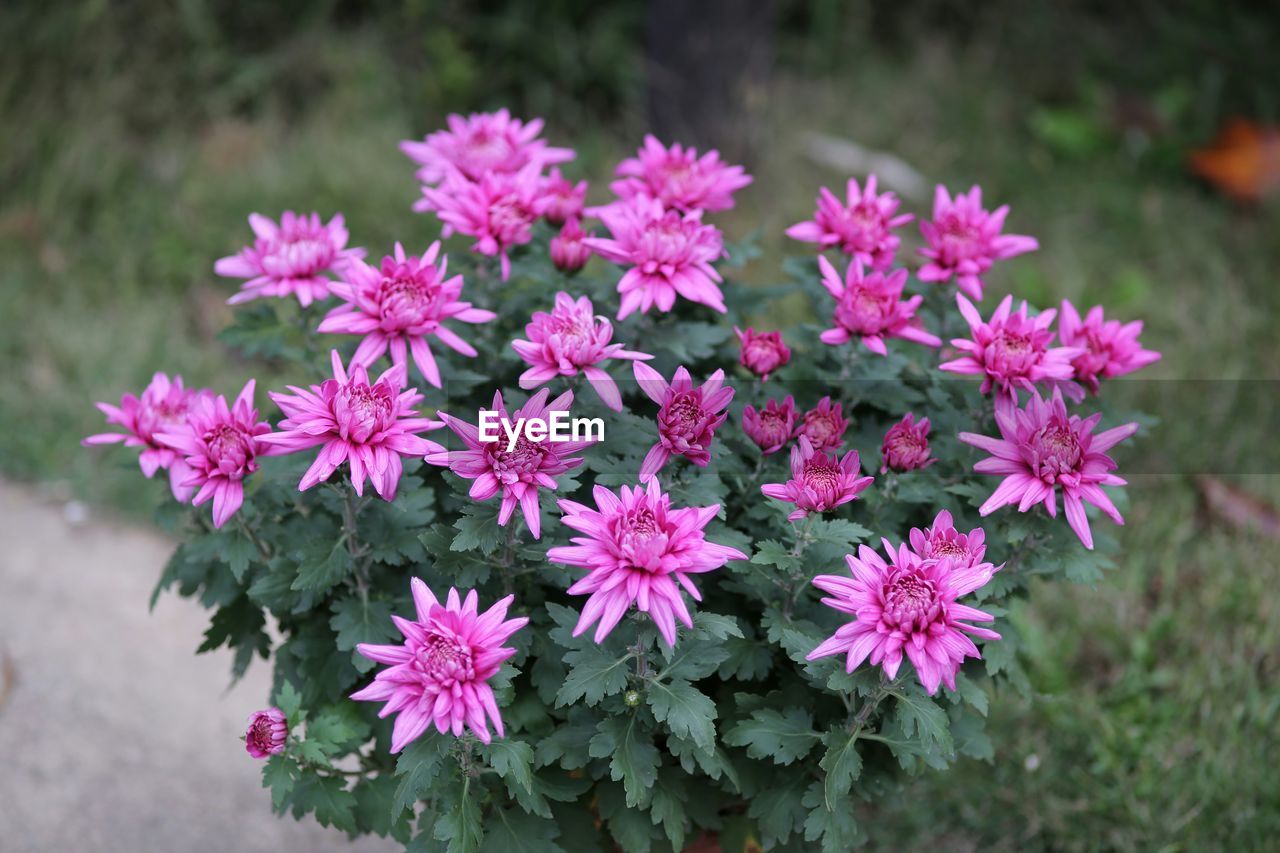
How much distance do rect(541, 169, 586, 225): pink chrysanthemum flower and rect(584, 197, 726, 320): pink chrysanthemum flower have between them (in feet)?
0.73

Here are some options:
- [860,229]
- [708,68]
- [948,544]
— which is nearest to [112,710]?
[860,229]

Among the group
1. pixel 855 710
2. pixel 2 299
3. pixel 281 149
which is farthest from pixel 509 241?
pixel 281 149

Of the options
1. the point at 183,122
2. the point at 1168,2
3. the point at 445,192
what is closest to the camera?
the point at 445,192

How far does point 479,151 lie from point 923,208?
11.6 ft

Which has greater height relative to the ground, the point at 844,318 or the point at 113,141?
the point at 844,318

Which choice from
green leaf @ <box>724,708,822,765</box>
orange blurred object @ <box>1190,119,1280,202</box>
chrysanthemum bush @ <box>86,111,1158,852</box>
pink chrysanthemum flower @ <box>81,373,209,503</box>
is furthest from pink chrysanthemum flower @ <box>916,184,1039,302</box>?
orange blurred object @ <box>1190,119,1280,202</box>

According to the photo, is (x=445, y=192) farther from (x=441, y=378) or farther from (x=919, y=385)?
(x=919, y=385)

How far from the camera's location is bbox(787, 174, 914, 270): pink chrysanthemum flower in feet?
6.99

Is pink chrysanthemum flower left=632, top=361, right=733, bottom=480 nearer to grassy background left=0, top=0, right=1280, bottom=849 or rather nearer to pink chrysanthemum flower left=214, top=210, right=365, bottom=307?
pink chrysanthemum flower left=214, top=210, right=365, bottom=307

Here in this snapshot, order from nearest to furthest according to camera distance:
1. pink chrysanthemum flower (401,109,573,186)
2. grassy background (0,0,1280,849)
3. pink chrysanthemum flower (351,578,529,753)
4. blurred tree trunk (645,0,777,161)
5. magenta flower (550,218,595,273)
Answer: pink chrysanthemum flower (351,578,529,753), magenta flower (550,218,595,273), pink chrysanthemum flower (401,109,573,186), grassy background (0,0,1280,849), blurred tree trunk (645,0,777,161)

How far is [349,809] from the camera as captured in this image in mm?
1943

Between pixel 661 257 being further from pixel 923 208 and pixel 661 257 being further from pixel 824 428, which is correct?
pixel 923 208

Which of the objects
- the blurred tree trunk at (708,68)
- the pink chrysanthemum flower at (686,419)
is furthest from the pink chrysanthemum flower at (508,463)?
the blurred tree trunk at (708,68)

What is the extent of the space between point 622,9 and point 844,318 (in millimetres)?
4555
